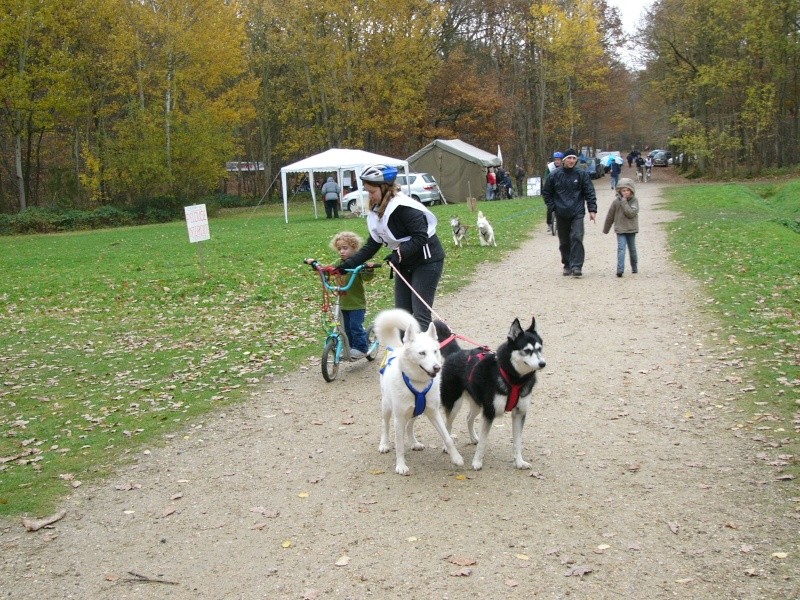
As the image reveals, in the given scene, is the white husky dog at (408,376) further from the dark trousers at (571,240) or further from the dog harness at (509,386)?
the dark trousers at (571,240)

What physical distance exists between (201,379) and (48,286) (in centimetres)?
1017

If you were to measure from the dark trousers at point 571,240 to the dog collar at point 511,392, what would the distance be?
8841mm

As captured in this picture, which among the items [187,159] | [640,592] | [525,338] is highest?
[187,159]

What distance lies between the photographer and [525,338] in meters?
5.21

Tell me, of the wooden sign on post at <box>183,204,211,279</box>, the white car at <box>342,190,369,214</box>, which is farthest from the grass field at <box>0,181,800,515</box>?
the white car at <box>342,190,369,214</box>

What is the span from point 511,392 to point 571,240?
9.40m

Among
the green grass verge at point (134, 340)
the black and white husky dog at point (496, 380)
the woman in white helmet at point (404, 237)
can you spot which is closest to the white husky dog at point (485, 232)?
the green grass verge at point (134, 340)

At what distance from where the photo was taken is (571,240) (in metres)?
14.2

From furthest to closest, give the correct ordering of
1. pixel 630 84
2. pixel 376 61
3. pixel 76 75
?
pixel 630 84, pixel 376 61, pixel 76 75

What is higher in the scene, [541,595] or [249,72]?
[249,72]

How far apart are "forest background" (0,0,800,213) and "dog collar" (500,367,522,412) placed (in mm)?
37959

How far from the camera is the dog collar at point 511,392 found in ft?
17.4

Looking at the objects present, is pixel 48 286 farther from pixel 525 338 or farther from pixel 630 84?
pixel 630 84

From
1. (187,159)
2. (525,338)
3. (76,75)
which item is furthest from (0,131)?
(525,338)
